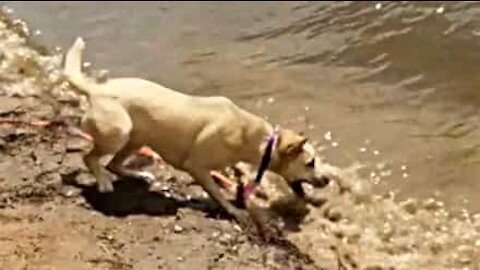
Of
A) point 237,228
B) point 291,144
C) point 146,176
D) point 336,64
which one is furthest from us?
point 336,64

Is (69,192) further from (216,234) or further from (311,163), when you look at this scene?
(311,163)

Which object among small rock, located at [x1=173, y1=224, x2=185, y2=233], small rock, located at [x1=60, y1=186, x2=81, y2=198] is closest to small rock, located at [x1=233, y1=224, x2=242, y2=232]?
small rock, located at [x1=173, y1=224, x2=185, y2=233]

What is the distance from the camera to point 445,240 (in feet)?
20.8

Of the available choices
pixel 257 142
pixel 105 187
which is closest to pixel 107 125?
pixel 105 187

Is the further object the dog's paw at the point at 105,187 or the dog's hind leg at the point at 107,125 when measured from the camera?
the dog's paw at the point at 105,187

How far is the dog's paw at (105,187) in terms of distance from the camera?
22.1 feet

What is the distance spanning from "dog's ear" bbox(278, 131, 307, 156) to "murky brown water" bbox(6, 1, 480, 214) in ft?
2.80

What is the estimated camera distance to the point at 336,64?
9.77m

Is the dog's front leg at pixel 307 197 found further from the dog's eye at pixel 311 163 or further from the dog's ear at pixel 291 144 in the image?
the dog's ear at pixel 291 144

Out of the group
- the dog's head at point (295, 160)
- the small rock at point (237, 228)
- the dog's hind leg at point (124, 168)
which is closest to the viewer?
the small rock at point (237, 228)

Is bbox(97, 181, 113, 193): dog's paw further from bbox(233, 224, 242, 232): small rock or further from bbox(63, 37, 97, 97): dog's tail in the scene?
bbox(233, 224, 242, 232): small rock

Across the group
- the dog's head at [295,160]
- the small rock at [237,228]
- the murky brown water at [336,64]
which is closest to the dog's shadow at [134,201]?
the small rock at [237,228]

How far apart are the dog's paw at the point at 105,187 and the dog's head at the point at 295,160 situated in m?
1.05

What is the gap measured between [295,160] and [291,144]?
0.12 m
